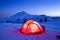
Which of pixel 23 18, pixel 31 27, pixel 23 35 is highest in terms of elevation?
pixel 23 18

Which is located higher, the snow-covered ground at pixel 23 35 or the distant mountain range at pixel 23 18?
the distant mountain range at pixel 23 18

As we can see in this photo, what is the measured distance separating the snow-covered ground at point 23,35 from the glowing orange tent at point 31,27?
6 centimetres

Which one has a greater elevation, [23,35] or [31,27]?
[31,27]

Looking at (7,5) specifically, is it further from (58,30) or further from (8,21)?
(58,30)

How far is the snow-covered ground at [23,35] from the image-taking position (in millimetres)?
1932

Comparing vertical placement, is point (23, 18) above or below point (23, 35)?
above

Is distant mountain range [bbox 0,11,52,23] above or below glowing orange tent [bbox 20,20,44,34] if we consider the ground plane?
above

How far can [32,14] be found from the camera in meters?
1.97

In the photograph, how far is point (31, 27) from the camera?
1934mm

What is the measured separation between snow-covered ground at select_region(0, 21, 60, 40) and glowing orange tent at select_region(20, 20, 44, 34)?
0.06 m

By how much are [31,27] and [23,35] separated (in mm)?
166

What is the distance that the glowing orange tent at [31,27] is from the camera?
1928 millimetres

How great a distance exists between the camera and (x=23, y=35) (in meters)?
1.95

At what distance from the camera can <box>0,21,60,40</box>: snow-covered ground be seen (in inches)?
76.0
